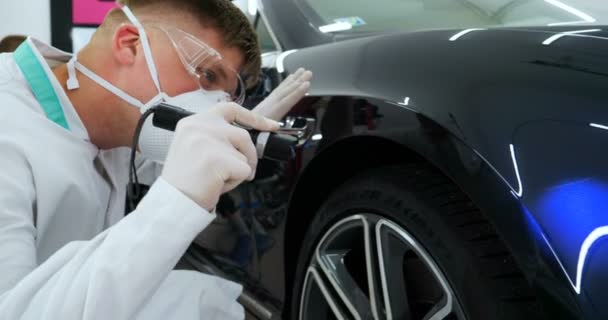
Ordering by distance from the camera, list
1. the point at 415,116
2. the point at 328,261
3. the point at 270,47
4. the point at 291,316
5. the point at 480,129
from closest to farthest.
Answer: the point at 480,129, the point at 415,116, the point at 328,261, the point at 291,316, the point at 270,47

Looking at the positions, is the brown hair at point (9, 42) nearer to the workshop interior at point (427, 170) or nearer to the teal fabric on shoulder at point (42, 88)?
the workshop interior at point (427, 170)

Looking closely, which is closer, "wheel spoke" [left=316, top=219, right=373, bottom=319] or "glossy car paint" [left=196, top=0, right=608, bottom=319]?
"glossy car paint" [left=196, top=0, right=608, bottom=319]

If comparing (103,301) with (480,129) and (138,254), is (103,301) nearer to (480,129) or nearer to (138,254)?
(138,254)

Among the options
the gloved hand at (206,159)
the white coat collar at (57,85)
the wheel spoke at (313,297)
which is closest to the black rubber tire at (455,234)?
the wheel spoke at (313,297)

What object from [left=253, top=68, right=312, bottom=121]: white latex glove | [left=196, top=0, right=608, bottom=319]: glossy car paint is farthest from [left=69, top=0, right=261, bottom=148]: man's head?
[left=196, top=0, right=608, bottom=319]: glossy car paint

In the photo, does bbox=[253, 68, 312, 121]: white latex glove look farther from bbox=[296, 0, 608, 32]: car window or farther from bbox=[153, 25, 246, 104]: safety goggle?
bbox=[296, 0, 608, 32]: car window

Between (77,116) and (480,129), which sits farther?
(77,116)

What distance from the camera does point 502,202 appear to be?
2.56 ft

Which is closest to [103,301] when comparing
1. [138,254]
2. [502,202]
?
[138,254]

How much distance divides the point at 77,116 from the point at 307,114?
17.7 inches

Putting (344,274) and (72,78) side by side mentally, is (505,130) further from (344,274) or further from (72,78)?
(72,78)

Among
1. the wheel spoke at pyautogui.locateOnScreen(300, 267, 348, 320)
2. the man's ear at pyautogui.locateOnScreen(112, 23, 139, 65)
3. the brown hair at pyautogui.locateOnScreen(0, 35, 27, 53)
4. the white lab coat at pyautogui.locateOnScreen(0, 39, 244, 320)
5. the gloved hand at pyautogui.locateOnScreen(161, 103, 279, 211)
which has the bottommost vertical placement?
the wheel spoke at pyautogui.locateOnScreen(300, 267, 348, 320)

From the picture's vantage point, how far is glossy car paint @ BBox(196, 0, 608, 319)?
0.71 metres

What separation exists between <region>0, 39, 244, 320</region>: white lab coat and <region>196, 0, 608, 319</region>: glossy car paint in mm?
377
